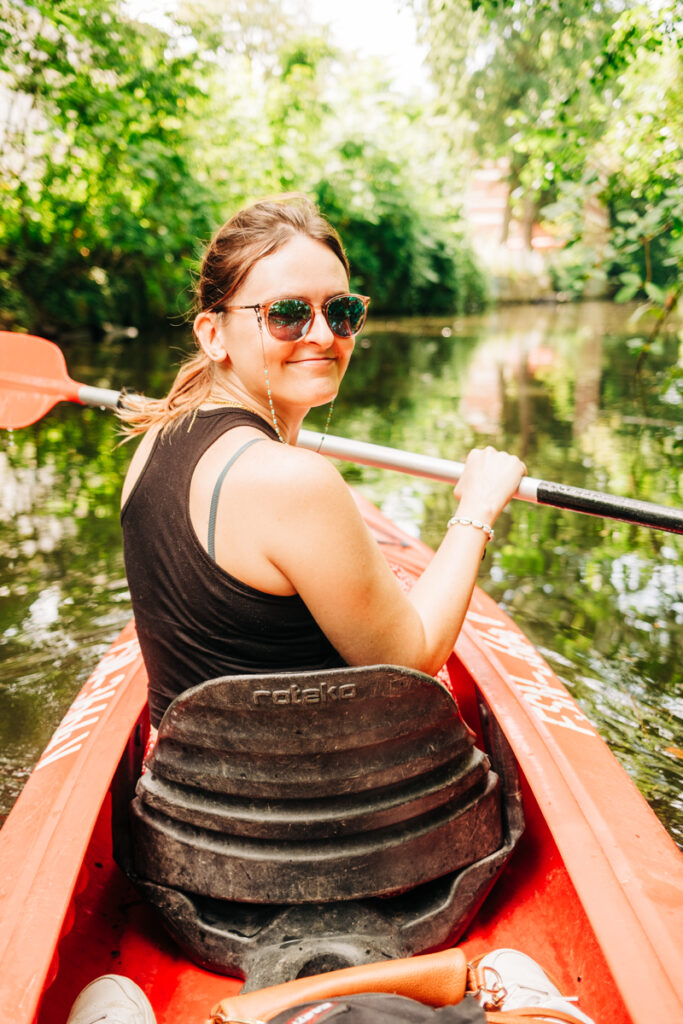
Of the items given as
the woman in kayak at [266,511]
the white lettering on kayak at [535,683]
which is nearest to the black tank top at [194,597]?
the woman in kayak at [266,511]

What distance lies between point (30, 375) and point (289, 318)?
6.92ft

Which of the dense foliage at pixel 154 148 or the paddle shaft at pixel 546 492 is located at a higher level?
the dense foliage at pixel 154 148

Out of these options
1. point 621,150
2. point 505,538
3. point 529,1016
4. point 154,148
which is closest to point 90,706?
point 529,1016

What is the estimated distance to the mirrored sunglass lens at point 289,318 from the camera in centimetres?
129

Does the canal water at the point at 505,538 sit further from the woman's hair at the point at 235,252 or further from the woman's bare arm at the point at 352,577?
the woman's hair at the point at 235,252

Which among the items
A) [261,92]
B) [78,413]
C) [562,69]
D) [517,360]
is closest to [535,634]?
[78,413]

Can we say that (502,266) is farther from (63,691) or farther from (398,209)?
(63,691)

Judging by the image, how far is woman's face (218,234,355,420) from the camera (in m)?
1.30

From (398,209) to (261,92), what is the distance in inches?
197

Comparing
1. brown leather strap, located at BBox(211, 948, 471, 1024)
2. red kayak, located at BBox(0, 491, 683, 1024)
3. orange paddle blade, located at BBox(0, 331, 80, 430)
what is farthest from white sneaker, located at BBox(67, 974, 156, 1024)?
orange paddle blade, located at BBox(0, 331, 80, 430)

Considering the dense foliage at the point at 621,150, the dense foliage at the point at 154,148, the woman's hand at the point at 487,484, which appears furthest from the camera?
the dense foliage at the point at 154,148

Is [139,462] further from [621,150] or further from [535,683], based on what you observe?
[621,150]

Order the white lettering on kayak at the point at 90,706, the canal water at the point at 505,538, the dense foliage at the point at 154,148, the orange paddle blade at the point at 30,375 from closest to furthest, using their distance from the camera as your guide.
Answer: the white lettering on kayak at the point at 90,706, the canal water at the point at 505,538, the orange paddle blade at the point at 30,375, the dense foliage at the point at 154,148

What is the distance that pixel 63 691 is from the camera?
9.25ft
